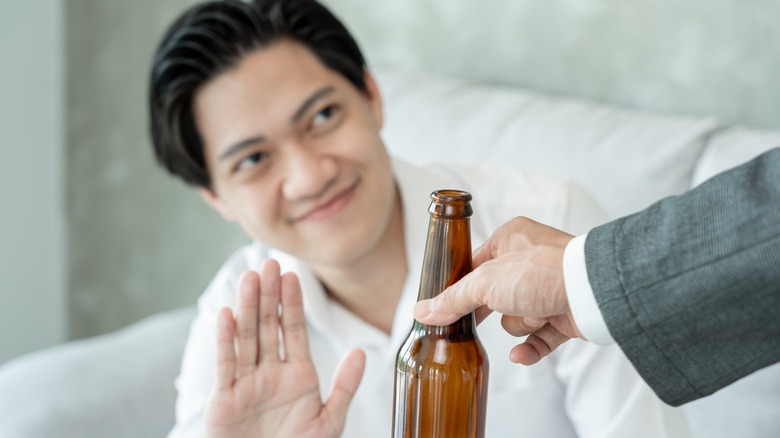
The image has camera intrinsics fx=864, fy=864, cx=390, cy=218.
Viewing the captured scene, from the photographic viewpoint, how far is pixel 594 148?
4.75 feet

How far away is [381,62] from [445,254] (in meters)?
1.36

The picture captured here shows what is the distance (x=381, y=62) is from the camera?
79.5 inches

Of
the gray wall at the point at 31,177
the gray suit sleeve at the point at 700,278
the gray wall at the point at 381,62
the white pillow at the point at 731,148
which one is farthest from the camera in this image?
the gray wall at the point at 31,177

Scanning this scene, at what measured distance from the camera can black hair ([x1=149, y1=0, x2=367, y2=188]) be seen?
1218 millimetres

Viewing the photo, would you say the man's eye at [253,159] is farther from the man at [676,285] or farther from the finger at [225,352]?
the man at [676,285]

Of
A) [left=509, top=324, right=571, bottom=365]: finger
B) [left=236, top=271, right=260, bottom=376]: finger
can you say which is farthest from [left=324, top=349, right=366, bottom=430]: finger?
[left=509, top=324, right=571, bottom=365]: finger

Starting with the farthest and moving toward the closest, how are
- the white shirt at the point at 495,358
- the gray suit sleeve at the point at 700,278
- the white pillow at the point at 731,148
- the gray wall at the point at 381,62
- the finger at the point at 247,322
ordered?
1. the gray wall at the point at 381,62
2. the white pillow at the point at 731,148
3. the white shirt at the point at 495,358
4. the finger at the point at 247,322
5. the gray suit sleeve at the point at 700,278

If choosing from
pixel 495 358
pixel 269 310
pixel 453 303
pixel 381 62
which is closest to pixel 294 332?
pixel 269 310

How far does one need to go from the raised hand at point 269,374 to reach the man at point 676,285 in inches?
14.3

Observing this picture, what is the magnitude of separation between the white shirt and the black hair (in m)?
0.21

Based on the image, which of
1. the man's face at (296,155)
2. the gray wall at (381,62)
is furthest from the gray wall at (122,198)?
the man's face at (296,155)

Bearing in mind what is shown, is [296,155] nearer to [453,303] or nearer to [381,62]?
[453,303]

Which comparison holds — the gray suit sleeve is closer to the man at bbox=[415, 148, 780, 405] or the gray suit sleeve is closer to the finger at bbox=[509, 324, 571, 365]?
the man at bbox=[415, 148, 780, 405]

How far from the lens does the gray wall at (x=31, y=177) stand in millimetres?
2418
